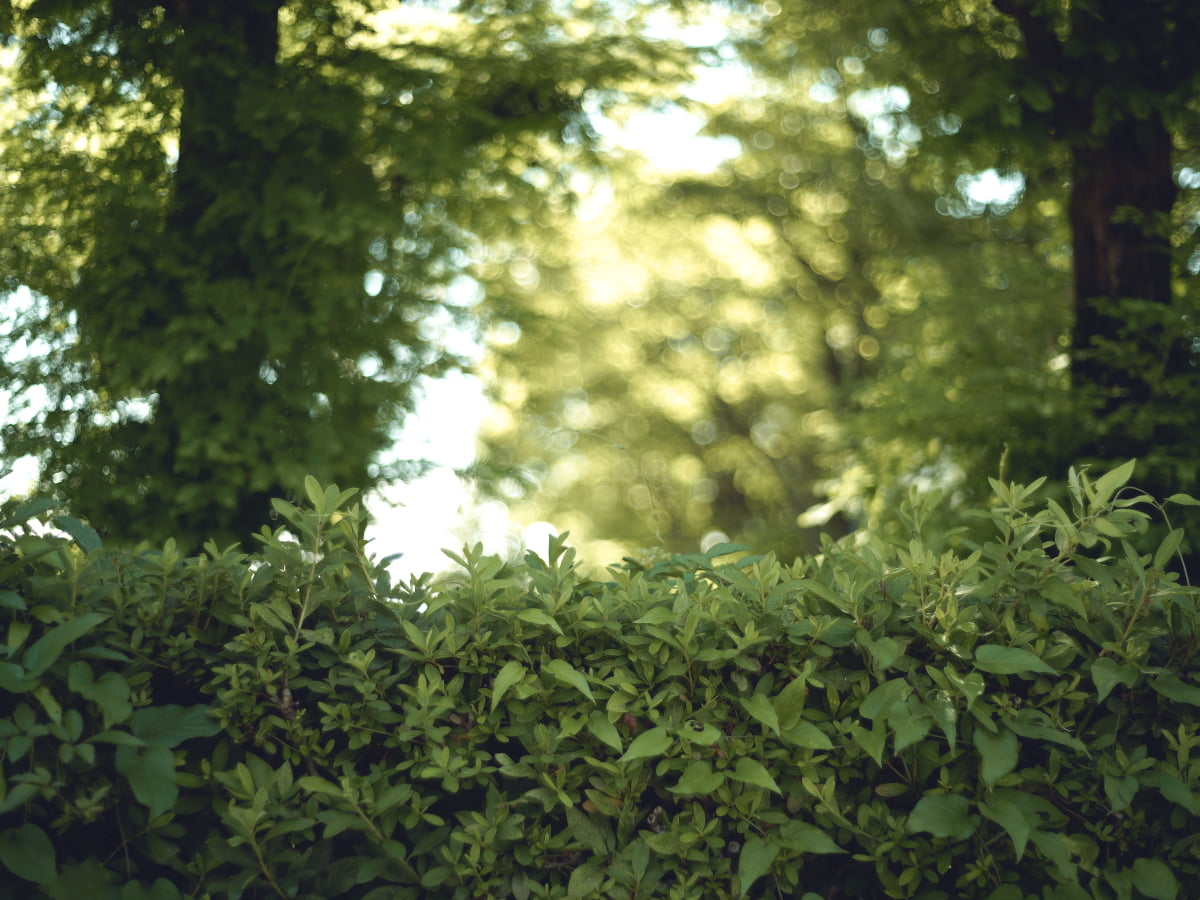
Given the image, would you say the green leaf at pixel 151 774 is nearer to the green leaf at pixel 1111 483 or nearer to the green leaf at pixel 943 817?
the green leaf at pixel 943 817

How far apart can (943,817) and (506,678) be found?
1.02m

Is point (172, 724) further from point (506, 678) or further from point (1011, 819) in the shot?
point (1011, 819)

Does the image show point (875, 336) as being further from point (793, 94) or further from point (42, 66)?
point (42, 66)

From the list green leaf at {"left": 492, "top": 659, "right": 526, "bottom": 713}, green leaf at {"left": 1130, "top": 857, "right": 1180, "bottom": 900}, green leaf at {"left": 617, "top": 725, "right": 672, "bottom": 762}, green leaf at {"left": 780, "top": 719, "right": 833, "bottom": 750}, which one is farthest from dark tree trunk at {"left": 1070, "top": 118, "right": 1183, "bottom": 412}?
green leaf at {"left": 492, "top": 659, "right": 526, "bottom": 713}

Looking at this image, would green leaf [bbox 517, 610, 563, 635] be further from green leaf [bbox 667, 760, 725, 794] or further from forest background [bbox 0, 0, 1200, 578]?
forest background [bbox 0, 0, 1200, 578]

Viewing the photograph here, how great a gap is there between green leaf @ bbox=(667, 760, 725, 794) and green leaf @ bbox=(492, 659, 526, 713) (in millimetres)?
423

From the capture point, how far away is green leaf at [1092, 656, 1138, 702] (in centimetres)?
201

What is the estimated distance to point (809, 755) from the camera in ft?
6.79

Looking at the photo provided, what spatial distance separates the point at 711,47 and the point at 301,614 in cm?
660

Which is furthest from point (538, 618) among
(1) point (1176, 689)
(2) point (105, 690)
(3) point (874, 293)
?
(3) point (874, 293)

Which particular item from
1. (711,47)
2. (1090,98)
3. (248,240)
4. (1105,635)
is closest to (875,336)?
(711,47)

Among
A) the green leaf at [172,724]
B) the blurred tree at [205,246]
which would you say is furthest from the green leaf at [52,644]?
the blurred tree at [205,246]

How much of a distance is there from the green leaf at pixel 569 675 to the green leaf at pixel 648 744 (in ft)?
0.46

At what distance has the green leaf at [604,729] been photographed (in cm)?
201
